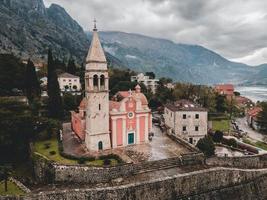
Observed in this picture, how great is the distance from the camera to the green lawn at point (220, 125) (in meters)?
49.3

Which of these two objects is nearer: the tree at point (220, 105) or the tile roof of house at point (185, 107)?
the tile roof of house at point (185, 107)

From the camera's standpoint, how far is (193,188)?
26312mm

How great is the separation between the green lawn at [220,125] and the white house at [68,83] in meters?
38.8

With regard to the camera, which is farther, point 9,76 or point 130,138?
point 9,76

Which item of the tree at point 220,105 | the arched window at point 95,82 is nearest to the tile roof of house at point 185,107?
the arched window at point 95,82

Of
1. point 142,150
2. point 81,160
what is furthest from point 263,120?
point 81,160

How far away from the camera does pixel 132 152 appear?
3200 cm

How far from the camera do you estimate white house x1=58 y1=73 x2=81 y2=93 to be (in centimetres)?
7119

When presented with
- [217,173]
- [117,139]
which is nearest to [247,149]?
[217,173]

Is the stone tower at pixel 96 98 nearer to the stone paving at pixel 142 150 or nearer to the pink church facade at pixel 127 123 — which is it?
the pink church facade at pixel 127 123

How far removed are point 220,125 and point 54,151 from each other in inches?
1381

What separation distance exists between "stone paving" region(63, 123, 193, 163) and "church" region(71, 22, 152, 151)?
107 centimetres

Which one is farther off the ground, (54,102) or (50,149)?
(54,102)

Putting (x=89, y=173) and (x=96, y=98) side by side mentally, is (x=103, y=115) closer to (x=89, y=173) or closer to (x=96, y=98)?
(x=96, y=98)
